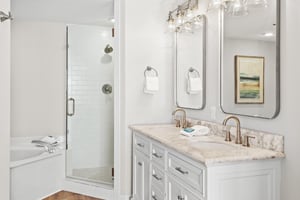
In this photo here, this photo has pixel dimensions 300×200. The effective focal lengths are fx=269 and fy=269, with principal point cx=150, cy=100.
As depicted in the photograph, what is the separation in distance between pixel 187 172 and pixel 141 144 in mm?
1004

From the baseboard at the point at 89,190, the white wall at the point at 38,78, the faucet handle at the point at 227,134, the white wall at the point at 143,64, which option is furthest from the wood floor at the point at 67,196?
the faucet handle at the point at 227,134

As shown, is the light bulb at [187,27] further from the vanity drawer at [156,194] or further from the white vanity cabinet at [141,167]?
the vanity drawer at [156,194]

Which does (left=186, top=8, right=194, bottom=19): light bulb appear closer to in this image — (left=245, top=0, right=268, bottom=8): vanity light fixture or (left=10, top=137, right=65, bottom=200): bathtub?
(left=245, top=0, right=268, bottom=8): vanity light fixture

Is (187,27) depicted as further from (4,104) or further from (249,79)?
(4,104)

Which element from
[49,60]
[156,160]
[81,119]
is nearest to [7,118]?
[156,160]

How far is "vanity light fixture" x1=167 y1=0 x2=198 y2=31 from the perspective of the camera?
2.73 m

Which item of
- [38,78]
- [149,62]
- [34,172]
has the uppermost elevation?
[149,62]

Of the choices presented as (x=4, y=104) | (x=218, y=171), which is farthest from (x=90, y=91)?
(x=218, y=171)

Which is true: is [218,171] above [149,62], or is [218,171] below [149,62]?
below

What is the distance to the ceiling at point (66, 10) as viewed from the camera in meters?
3.39

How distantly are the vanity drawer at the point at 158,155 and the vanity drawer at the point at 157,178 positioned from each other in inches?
2.4

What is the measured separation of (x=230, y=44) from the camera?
2.20 m

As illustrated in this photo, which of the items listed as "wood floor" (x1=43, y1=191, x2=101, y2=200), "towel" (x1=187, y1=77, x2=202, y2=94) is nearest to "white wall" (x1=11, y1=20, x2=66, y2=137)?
"wood floor" (x1=43, y1=191, x2=101, y2=200)

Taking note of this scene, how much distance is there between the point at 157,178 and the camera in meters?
2.24
